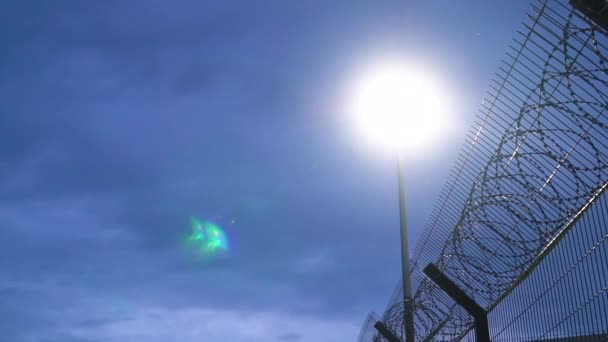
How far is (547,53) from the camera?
20.3 feet

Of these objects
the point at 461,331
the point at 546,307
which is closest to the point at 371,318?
the point at 461,331

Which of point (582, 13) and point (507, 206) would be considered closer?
point (582, 13)

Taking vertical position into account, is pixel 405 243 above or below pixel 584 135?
above

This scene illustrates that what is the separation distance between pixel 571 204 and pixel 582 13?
7.12 ft

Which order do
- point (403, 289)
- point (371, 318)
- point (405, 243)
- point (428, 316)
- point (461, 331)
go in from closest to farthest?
point (461, 331) → point (428, 316) → point (403, 289) → point (405, 243) → point (371, 318)

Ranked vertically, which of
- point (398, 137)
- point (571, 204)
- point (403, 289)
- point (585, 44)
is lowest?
point (571, 204)

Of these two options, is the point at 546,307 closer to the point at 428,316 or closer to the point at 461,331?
the point at 461,331

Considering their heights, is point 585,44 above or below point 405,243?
below

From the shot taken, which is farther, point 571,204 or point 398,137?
point 398,137

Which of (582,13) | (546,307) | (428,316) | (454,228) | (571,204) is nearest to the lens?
(582,13)

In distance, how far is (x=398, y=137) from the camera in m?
16.3

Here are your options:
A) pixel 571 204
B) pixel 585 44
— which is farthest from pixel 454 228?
pixel 585 44

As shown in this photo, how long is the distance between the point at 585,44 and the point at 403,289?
27.3 ft

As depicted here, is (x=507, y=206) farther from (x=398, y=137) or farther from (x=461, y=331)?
(x=398, y=137)
